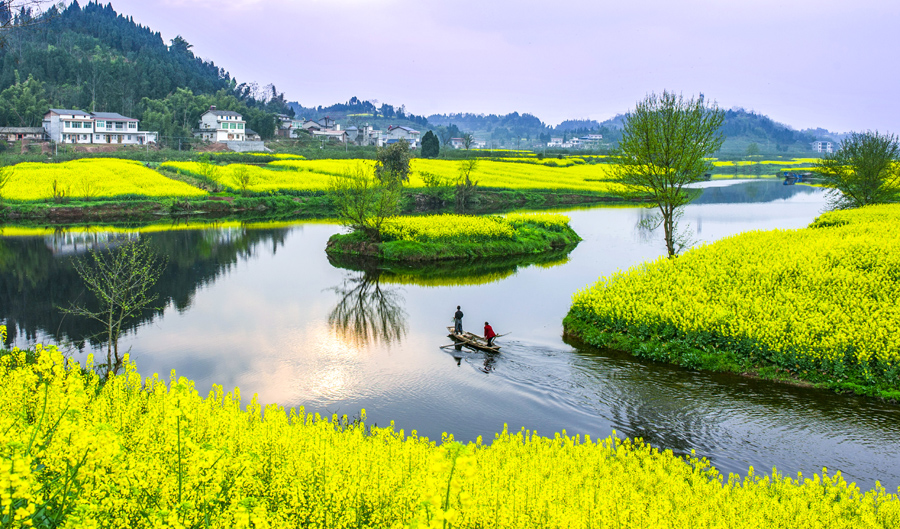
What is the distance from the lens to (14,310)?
2488cm

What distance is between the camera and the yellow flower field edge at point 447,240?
3969 centimetres

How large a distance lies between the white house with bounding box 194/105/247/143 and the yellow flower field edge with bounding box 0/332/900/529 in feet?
376

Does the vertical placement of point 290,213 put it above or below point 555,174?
below

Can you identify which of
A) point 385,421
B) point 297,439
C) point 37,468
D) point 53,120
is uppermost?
point 53,120

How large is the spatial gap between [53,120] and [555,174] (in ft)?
264

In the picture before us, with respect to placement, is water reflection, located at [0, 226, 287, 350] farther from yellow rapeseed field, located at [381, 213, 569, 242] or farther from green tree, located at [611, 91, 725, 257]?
green tree, located at [611, 91, 725, 257]

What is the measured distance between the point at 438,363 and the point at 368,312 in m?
7.50

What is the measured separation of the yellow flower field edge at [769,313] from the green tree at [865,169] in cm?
2401

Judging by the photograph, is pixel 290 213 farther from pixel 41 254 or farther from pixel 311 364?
pixel 311 364

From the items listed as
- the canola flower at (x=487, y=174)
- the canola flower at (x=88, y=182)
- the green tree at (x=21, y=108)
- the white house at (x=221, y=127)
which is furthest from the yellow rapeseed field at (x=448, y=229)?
the green tree at (x=21, y=108)

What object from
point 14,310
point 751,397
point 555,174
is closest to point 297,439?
point 751,397

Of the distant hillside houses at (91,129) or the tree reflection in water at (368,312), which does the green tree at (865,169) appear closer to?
the tree reflection in water at (368,312)

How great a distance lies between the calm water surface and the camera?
1552 centimetres

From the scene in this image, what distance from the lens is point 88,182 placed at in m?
60.6
